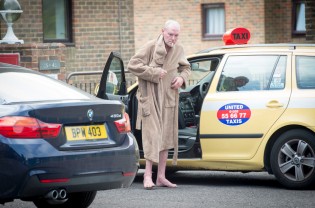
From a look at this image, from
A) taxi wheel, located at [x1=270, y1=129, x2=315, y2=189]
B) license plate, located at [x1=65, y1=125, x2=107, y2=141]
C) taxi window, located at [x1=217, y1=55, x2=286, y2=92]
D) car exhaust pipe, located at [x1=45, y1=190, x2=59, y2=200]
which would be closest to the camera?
car exhaust pipe, located at [x1=45, y1=190, x2=59, y2=200]

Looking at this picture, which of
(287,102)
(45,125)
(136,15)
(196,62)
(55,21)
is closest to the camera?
(45,125)

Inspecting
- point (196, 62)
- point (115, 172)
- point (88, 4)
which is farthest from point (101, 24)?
point (115, 172)

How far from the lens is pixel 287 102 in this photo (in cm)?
1109

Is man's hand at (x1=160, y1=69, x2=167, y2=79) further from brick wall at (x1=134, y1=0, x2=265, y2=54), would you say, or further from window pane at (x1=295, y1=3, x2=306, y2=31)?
brick wall at (x1=134, y1=0, x2=265, y2=54)

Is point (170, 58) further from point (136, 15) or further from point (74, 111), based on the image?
point (136, 15)

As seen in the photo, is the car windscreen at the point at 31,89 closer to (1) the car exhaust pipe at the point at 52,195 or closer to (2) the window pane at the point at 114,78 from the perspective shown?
(1) the car exhaust pipe at the point at 52,195

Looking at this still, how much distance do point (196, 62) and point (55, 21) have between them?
8.73 metres

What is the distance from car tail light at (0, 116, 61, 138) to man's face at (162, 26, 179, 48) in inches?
129

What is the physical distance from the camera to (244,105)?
11.2 metres

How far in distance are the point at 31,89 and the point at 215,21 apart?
80.6ft

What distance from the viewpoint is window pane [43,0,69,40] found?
20.2 meters

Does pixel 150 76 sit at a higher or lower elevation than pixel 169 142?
higher

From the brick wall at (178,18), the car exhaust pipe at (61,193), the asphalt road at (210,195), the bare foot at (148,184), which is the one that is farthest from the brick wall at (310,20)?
the brick wall at (178,18)

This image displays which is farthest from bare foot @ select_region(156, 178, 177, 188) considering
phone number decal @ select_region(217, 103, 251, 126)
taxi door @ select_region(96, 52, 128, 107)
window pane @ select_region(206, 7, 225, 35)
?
window pane @ select_region(206, 7, 225, 35)
